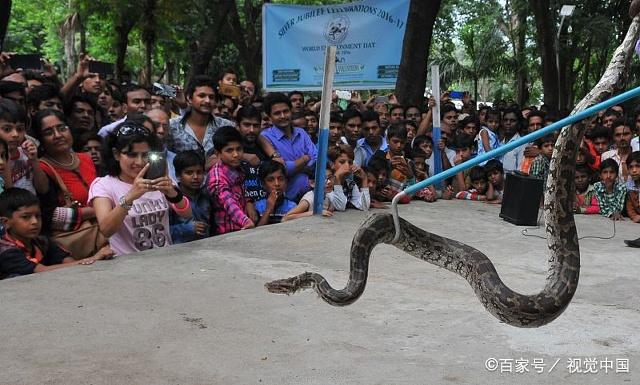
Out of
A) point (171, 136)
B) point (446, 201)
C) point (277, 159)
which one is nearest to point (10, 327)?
point (171, 136)

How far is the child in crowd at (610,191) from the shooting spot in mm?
8375

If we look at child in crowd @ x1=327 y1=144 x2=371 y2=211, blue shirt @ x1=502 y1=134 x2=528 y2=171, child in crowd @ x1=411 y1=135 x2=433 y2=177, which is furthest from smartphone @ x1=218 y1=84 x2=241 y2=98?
blue shirt @ x1=502 y1=134 x2=528 y2=171

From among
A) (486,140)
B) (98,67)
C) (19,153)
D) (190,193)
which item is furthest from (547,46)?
(19,153)

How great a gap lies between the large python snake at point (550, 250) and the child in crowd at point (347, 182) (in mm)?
4254

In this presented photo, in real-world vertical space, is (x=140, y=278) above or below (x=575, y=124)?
below

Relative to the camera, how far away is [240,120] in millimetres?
7418

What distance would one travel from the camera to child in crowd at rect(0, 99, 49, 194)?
502cm

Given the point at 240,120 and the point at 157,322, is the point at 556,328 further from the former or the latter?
the point at 240,120

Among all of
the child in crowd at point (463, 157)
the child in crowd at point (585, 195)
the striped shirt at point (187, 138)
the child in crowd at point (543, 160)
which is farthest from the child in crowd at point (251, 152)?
the child in crowd at point (585, 195)

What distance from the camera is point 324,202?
7.75m

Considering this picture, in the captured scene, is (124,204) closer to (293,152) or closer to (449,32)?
(293,152)

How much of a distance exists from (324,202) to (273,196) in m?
0.82

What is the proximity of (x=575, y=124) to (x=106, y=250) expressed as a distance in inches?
151

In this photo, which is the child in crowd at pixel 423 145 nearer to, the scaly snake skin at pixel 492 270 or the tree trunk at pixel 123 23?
the scaly snake skin at pixel 492 270
